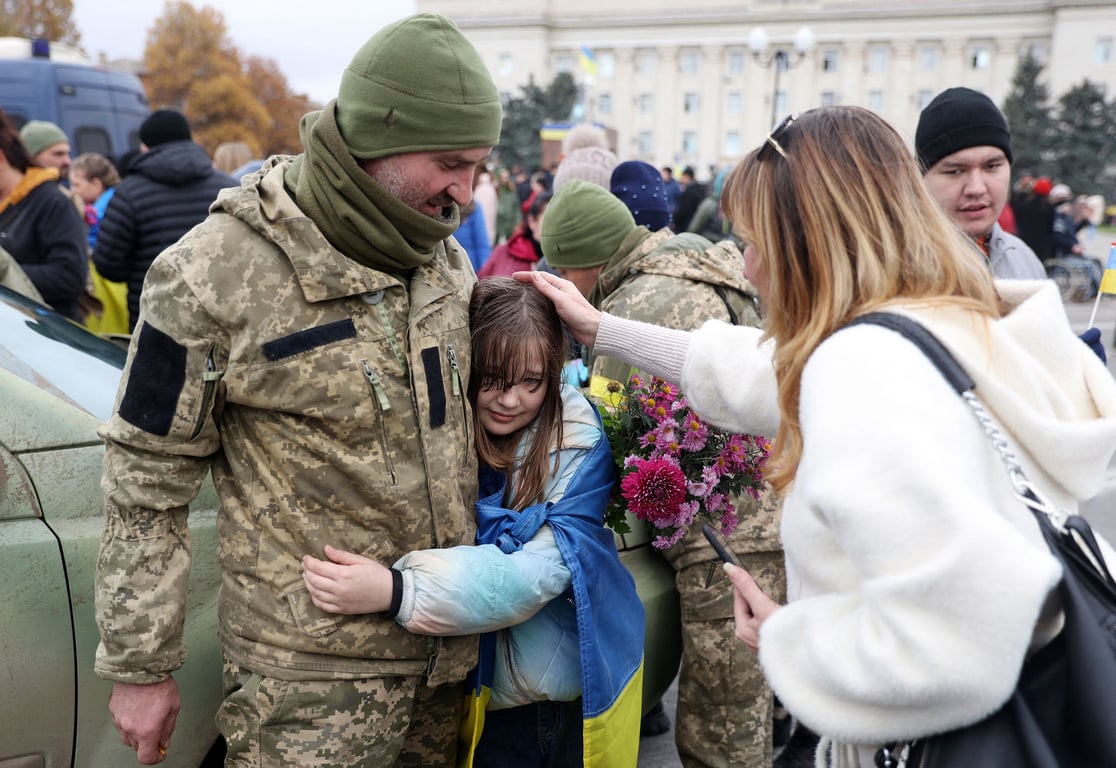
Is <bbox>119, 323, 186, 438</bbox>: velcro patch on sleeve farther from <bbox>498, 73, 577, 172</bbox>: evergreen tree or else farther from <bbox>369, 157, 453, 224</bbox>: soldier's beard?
<bbox>498, 73, 577, 172</bbox>: evergreen tree

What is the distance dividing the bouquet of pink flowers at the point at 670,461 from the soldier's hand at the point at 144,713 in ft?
3.64

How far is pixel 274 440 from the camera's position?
1904 millimetres

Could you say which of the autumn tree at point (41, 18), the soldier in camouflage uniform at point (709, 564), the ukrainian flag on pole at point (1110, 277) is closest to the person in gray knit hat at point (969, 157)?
the ukrainian flag on pole at point (1110, 277)

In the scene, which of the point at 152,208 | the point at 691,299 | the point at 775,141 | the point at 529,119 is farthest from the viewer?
the point at 529,119

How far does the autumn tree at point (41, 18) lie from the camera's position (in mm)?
39562

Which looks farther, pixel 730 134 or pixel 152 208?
pixel 730 134

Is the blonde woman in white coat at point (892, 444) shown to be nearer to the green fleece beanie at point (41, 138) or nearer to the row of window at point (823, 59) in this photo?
the green fleece beanie at point (41, 138)

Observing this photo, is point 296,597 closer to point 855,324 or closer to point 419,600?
point 419,600

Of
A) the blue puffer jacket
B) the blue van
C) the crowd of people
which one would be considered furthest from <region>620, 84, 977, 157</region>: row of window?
the crowd of people

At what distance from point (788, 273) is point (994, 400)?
39 centimetres

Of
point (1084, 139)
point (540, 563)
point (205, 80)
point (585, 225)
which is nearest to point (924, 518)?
point (540, 563)

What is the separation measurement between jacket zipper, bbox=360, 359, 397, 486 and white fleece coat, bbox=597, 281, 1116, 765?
851 millimetres

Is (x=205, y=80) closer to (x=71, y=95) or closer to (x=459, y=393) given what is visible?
(x=71, y=95)

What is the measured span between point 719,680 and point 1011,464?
5.68ft
